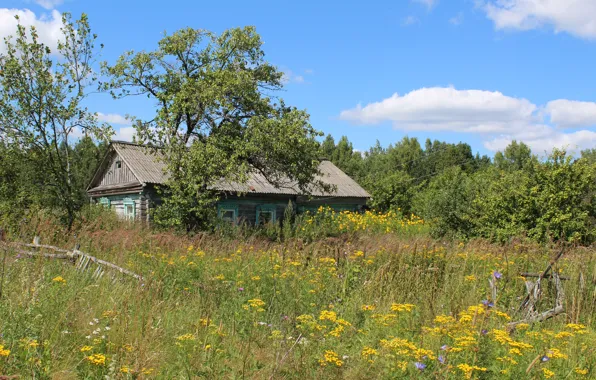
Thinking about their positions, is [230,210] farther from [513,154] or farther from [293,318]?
[513,154]

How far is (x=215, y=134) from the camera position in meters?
14.6

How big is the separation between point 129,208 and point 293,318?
16864 millimetres

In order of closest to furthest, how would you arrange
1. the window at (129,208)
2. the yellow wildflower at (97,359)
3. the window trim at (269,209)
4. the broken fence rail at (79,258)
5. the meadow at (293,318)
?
the yellow wildflower at (97,359), the meadow at (293,318), the broken fence rail at (79,258), the window at (129,208), the window trim at (269,209)

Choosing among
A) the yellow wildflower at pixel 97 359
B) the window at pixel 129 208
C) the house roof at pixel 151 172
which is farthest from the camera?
the window at pixel 129 208

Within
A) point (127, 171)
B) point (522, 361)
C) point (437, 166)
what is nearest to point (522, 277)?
point (522, 361)

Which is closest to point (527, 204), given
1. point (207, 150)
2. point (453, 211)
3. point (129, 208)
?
point (453, 211)

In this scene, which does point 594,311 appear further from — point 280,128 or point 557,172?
point 280,128

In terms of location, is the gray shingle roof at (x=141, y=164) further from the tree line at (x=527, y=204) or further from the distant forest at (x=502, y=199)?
the tree line at (x=527, y=204)

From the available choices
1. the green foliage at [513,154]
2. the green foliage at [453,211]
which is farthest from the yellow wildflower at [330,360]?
the green foliage at [513,154]

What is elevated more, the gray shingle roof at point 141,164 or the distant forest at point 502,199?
the gray shingle roof at point 141,164

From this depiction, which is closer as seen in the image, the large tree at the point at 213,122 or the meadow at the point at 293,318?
the meadow at the point at 293,318

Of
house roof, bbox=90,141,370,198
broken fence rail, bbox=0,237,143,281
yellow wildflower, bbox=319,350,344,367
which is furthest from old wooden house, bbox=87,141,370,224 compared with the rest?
yellow wildflower, bbox=319,350,344,367

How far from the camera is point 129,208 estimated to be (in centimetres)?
2009

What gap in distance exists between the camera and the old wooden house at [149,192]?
18500 millimetres
